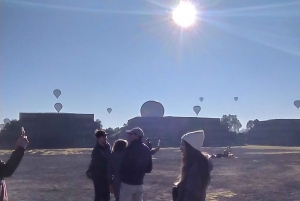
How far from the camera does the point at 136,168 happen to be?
663 cm

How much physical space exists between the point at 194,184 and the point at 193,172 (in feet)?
0.41

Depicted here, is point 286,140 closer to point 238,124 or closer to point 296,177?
point 296,177

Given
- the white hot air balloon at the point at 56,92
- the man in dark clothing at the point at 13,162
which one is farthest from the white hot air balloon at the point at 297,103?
the man in dark clothing at the point at 13,162

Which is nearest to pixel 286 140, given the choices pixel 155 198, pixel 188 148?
pixel 155 198

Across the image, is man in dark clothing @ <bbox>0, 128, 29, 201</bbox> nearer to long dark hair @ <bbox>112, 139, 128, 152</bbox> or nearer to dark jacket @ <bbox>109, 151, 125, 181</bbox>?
dark jacket @ <bbox>109, 151, 125, 181</bbox>

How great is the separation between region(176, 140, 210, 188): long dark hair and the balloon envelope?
217 ft

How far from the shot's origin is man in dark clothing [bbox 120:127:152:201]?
661 cm

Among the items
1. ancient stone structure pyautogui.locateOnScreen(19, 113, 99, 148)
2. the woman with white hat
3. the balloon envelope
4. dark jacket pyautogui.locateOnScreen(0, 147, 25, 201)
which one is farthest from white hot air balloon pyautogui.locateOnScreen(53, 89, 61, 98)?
dark jacket pyautogui.locateOnScreen(0, 147, 25, 201)

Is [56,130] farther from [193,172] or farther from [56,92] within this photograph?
[193,172]

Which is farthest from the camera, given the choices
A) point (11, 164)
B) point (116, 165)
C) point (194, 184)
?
point (116, 165)

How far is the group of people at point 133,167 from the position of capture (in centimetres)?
454

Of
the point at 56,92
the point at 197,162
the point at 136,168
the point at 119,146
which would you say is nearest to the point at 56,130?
the point at 56,92

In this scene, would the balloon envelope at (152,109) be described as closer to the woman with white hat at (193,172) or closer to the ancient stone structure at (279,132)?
the ancient stone structure at (279,132)

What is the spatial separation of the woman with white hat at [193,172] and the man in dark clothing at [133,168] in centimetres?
184
